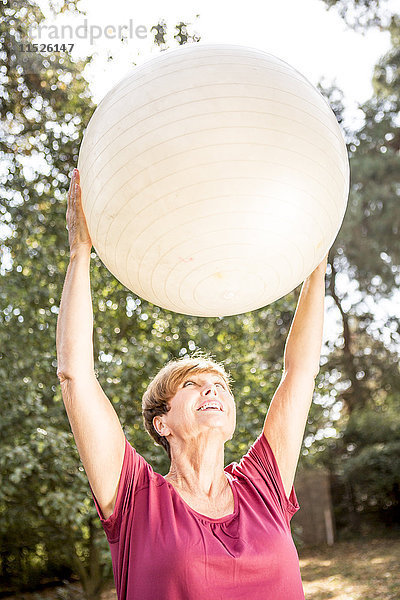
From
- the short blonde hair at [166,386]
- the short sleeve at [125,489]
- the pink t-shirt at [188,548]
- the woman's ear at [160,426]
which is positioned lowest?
the pink t-shirt at [188,548]

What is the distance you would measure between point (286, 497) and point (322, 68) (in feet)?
26.7

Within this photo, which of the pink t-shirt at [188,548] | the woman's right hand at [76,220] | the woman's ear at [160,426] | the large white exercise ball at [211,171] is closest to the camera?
the large white exercise ball at [211,171]

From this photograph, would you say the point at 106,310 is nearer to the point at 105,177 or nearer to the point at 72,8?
the point at 72,8

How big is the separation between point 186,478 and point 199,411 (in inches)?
6.3

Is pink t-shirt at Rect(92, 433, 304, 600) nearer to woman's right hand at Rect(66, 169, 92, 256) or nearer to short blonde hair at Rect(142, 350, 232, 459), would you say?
short blonde hair at Rect(142, 350, 232, 459)

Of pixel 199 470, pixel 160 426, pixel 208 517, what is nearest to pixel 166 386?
pixel 160 426

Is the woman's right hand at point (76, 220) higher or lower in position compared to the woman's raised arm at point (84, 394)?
higher

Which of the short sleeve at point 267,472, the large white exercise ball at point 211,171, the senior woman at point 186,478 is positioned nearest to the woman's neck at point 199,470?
the senior woman at point 186,478

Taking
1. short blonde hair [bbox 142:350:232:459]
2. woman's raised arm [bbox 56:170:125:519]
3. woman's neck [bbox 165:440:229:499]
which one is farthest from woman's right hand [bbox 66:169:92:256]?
woman's neck [bbox 165:440:229:499]

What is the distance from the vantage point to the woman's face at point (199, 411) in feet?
5.34

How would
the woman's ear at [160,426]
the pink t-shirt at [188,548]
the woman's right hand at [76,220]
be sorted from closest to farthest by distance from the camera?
the pink t-shirt at [188,548]
the woman's right hand at [76,220]
the woman's ear at [160,426]

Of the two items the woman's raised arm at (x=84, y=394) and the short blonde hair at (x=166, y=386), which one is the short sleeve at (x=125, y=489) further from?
the short blonde hair at (x=166, y=386)

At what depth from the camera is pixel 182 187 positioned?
1239 millimetres

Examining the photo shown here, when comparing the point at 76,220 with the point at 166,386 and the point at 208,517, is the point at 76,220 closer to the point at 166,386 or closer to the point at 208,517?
the point at 166,386
